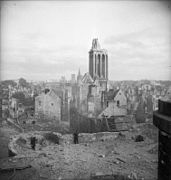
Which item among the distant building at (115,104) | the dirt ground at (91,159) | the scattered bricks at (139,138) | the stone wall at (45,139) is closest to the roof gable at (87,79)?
the distant building at (115,104)

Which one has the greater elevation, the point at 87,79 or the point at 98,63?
the point at 98,63

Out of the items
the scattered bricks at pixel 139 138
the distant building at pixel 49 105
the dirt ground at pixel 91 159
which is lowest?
the dirt ground at pixel 91 159

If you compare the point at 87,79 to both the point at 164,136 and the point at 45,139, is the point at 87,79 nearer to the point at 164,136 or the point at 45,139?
the point at 45,139

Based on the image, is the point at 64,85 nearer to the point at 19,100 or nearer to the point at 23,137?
the point at 19,100

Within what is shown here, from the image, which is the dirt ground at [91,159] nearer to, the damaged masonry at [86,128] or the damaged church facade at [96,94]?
the damaged masonry at [86,128]

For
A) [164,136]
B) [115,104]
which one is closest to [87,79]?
[115,104]

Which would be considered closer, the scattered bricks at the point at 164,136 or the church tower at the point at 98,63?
the scattered bricks at the point at 164,136
